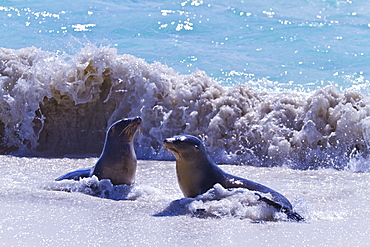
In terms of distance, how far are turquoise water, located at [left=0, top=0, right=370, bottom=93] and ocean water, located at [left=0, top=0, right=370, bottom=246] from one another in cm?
5

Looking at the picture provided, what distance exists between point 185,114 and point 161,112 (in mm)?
301

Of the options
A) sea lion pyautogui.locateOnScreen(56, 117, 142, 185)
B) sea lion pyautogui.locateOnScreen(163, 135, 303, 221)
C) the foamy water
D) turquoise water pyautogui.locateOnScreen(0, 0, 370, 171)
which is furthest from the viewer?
turquoise water pyautogui.locateOnScreen(0, 0, 370, 171)

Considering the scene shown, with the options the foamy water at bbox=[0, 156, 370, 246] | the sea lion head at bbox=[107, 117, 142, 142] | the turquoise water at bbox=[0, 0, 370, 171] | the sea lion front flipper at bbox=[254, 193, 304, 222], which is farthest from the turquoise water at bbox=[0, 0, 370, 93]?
the sea lion front flipper at bbox=[254, 193, 304, 222]

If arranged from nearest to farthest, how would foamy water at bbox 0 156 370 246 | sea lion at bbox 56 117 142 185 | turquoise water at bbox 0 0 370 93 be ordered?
1. foamy water at bbox 0 156 370 246
2. sea lion at bbox 56 117 142 185
3. turquoise water at bbox 0 0 370 93

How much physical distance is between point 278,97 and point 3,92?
3433 millimetres

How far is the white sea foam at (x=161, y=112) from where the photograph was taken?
7004mm

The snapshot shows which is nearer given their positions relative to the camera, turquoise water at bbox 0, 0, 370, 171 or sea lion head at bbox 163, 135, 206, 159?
sea lion head at bbox 163, 135, 206, 159

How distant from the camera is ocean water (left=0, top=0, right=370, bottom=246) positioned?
407 centimetres

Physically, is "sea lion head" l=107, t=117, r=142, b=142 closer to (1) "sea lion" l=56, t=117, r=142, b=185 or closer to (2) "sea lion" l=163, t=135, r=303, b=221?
(1) "sea lion" l=56, t=117, r=142, b=185

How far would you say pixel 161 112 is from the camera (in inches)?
303

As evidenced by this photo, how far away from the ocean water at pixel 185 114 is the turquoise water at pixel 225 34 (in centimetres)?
5

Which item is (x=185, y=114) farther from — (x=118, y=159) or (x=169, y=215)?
(x=169, y=215)

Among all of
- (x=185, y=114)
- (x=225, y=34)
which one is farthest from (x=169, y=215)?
(x=225, y=34)

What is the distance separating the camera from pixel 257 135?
717cm
